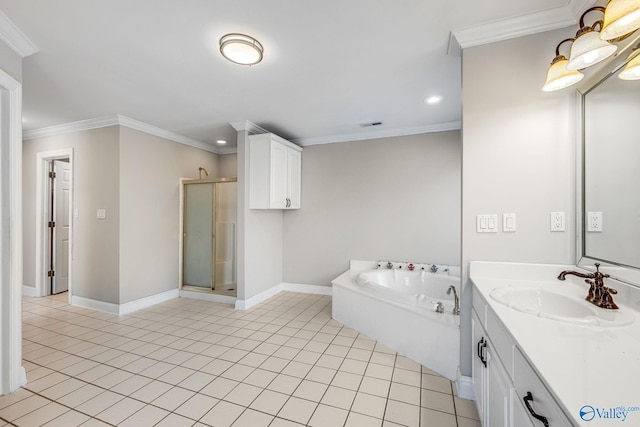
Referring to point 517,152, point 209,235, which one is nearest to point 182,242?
point 209,235

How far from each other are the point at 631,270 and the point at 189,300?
14.4ft

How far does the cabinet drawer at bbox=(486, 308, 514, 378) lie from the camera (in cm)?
103

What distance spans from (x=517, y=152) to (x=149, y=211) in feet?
13.5

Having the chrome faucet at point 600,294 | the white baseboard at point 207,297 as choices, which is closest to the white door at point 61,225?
the white baseboard at point 207,297

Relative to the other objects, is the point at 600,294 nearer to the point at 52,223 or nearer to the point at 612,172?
the point at 612,172

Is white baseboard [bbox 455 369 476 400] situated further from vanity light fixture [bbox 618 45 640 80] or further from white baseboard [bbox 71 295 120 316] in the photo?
white baseboard [bbox 71 295 120 316]

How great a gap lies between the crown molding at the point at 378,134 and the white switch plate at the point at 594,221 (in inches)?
89.9

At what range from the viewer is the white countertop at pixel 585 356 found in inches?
24.5

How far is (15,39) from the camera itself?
5.92 ft

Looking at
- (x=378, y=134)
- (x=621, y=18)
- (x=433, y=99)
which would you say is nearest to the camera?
(x=621, y=18)

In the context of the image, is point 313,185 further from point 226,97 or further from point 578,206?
point 578,206

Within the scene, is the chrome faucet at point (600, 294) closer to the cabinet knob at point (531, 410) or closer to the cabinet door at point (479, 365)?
the cabinet door at point (479, 365)

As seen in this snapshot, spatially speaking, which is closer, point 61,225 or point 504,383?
point 504,383

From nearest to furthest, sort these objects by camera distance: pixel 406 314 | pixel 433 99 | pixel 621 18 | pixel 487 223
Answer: pixel 621 18
pixel 487 223
pixel 406 314
pixel 433 99
